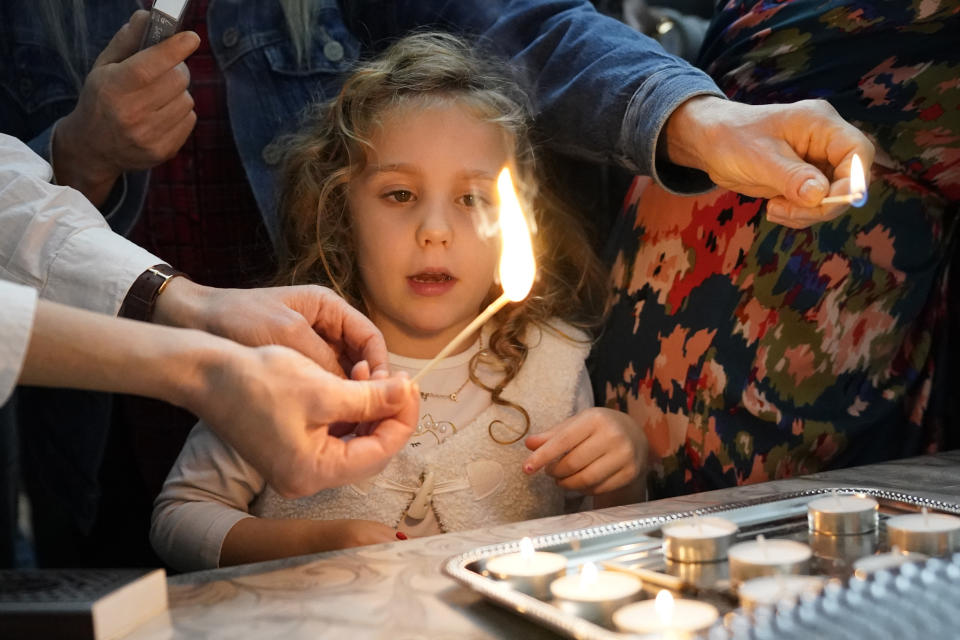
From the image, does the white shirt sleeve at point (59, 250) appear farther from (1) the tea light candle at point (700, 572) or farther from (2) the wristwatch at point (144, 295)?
(1) the tea light candle at point (700, 572)

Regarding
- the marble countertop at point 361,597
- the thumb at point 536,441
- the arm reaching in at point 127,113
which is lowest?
the marble countertop at point 361,597

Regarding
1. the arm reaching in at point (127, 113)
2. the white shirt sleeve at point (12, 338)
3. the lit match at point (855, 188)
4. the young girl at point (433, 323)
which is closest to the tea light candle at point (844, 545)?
the lit match at point (855, 188)

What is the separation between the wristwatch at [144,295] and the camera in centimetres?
112

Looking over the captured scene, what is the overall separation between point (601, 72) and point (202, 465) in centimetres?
73

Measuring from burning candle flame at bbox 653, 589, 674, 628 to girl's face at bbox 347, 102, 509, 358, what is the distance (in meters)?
0.67

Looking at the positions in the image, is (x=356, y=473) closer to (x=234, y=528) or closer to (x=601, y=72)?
(x=234, y=528)

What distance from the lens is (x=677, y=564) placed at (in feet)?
2.80

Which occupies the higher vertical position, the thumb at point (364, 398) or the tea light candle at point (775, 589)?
the thumb at point (364, 398)

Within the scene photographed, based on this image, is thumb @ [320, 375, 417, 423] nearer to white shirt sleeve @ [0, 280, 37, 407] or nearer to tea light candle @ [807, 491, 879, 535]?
white shirt sleeve @ [0, 280, 37, 407]

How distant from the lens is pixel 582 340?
1478 mm

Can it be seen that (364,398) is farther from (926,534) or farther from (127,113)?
(127,113)

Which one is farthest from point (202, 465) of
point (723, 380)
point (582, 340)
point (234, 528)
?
point (723, 380)

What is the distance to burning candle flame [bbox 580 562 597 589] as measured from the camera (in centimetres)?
78

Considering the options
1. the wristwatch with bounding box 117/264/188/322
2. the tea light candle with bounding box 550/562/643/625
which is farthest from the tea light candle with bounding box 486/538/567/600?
the wristwatch with bounding box 117/264/188/322
